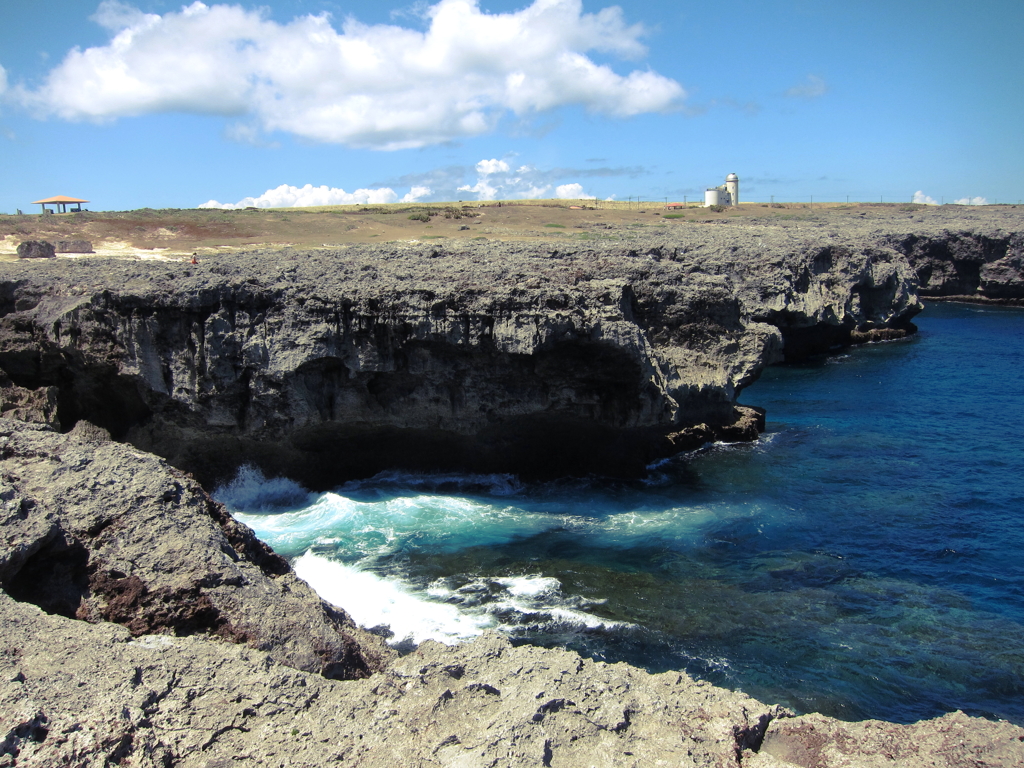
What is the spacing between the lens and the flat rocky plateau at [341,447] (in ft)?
21.4

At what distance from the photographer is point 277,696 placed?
6.86m

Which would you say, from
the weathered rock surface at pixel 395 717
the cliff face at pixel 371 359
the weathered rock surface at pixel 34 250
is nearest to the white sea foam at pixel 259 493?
the cliff face at pixel 371 359

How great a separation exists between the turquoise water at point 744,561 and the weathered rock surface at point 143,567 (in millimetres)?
6211

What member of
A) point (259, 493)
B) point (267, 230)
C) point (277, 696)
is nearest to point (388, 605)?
point (259, 493)

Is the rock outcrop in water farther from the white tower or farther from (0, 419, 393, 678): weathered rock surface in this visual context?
the white tower

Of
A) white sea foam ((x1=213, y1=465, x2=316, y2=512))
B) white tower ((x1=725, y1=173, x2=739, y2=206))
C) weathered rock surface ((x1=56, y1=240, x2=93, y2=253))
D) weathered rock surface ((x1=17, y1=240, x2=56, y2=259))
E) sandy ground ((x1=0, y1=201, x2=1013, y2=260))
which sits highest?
white tower ((x1=725, y1=173, x2=739, y2=206))

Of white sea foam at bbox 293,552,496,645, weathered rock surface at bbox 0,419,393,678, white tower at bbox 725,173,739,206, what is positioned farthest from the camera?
white tower at bbox 725,173,739,206

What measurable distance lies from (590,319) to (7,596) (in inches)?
609

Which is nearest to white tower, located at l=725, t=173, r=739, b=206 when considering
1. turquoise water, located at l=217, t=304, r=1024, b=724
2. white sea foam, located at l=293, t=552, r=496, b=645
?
turquoise water, located at l=217, t=304, r=1024, b=724

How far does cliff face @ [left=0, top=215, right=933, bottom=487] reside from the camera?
21.0 metres

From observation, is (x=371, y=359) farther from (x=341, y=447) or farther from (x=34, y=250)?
(x=34, y=250)

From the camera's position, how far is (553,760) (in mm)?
6324

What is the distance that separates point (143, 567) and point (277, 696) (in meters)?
3.16

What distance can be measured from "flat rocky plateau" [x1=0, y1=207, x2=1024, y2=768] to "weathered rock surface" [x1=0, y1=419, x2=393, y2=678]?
4cm
